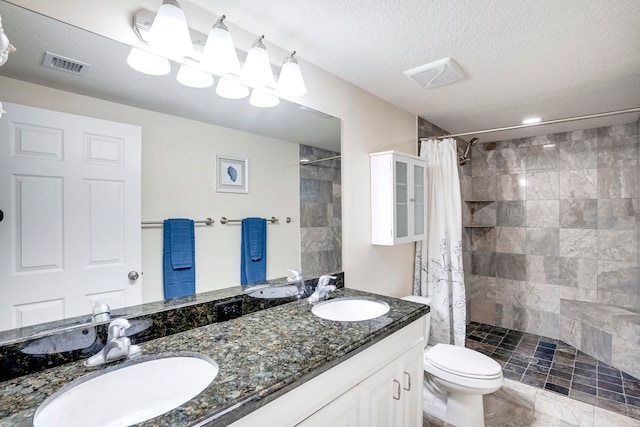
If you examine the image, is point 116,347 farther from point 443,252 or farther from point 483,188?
point 483,188

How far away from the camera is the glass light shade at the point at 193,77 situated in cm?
125

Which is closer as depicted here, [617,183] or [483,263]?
[617,183]

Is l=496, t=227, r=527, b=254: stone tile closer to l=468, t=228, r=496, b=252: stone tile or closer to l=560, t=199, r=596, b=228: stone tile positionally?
l=468, t=228, r=496, b=252: stone tile

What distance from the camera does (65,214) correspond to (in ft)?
3.16

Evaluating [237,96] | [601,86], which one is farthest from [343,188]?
[601,86]

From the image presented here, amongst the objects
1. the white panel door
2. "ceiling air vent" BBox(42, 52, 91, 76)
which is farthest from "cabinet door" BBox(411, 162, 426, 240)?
"ceiling air vent" BBox(42, 52, 91, 76)

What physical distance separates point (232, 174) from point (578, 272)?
3.60m

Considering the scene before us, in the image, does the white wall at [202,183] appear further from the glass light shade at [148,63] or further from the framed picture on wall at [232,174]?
the glass light shade at [148,63]

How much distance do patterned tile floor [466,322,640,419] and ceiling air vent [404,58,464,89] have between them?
238 cm

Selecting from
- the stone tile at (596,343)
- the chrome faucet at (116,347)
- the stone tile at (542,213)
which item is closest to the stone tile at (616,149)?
the stone tile at (542,213)

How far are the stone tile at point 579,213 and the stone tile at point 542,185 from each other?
0.45 ft

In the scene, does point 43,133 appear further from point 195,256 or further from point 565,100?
point 565,100

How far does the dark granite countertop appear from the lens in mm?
724

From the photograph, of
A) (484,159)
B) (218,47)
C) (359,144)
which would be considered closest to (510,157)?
(484,159)
